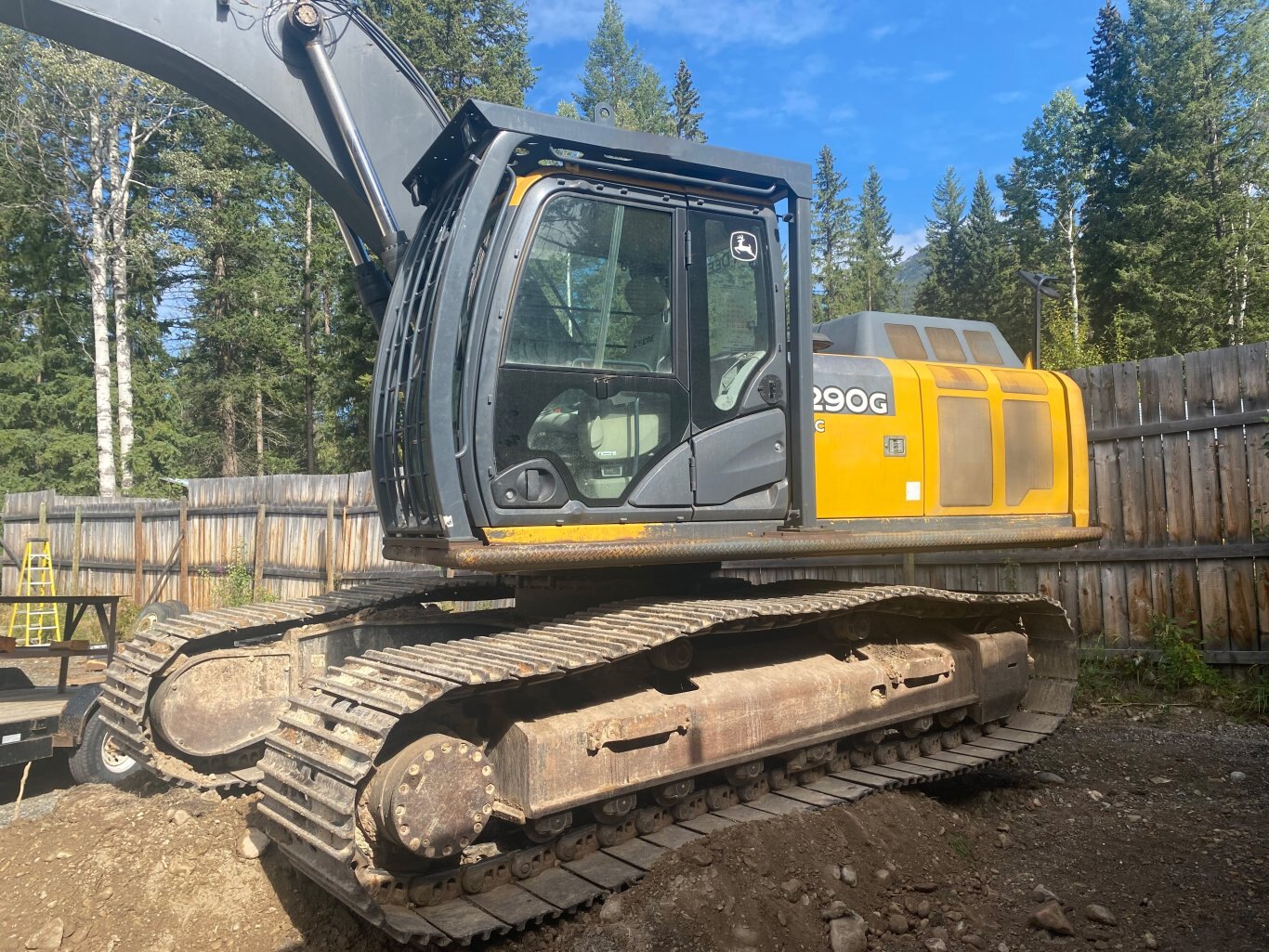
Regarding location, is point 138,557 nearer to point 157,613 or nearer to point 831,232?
point 157,613

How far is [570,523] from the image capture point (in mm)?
3885

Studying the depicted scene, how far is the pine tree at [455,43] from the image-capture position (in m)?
24.2

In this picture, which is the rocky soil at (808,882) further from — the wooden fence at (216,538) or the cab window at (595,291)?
the wooden fence at (216,538)

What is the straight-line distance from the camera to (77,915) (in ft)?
12.1

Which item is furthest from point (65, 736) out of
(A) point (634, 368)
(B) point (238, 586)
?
(B) point (238, 586)

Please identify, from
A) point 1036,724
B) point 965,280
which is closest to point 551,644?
point 1036,724

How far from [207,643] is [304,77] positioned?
3.02m

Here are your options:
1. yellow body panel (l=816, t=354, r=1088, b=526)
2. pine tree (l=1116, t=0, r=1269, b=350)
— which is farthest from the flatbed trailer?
pine tree (l=1116, t=0, r=1269, b=350)

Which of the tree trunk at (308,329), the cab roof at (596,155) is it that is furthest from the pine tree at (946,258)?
the cab roof at (596,155)

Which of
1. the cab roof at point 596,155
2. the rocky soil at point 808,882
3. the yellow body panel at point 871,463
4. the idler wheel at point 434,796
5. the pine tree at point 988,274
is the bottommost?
the rocky soil at point 808,882

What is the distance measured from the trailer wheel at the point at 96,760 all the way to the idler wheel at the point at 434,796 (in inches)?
122

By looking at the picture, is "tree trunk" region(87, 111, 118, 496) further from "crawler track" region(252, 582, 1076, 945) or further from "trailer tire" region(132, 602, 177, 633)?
"crawler track" region(252, 582, 1076, 945)

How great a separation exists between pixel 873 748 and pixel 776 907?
164 cm

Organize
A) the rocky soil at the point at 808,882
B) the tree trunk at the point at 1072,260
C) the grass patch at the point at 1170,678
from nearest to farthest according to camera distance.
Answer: the rocky soil at the point at 808,882 < the grass patch at the point at 1170,678 < the tree trunk at the point at 1072,260
